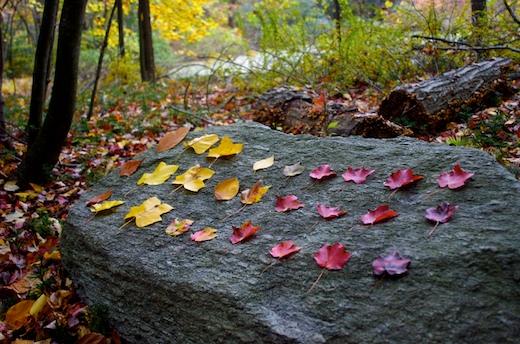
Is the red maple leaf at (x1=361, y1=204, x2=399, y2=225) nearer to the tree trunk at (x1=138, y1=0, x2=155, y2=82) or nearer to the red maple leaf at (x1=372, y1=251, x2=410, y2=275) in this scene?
the red maple leaf at (x1=372, y1=251, x2=410, y2=275)

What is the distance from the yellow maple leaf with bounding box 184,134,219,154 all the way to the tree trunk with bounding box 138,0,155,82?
6.52m

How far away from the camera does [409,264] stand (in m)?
1.44

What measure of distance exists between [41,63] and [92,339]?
2581 millimetres

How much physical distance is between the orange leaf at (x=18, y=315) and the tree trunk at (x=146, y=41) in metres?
7.27

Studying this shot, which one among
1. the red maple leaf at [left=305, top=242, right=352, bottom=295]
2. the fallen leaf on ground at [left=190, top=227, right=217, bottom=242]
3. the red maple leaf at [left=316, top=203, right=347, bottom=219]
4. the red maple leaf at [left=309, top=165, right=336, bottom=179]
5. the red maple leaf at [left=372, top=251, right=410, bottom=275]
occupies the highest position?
the red maple leaf at [left=309, top=165, right=336, bottom=179]

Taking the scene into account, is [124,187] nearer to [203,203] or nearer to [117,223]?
[117,223]

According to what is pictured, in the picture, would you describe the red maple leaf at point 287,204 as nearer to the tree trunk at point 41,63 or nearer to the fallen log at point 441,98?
the fallen log at point 441,98

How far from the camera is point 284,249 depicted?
5.50 feet

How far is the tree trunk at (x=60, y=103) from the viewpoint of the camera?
9.20 feet

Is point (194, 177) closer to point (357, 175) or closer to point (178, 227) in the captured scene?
point (178, 227)

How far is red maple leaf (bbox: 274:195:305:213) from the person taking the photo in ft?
6.41

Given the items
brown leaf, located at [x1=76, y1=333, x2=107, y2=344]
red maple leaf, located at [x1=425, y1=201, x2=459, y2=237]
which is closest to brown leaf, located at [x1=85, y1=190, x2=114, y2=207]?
brown leaf, located at [x1=76, y1=333, x2=107, y2=344]

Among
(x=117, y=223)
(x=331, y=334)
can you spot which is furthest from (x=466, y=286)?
(x=117, y=223)

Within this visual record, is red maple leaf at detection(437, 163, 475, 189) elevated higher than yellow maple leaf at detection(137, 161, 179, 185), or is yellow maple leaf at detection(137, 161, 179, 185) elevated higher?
red maple leaf at detection(437, 163, 475, 189)
